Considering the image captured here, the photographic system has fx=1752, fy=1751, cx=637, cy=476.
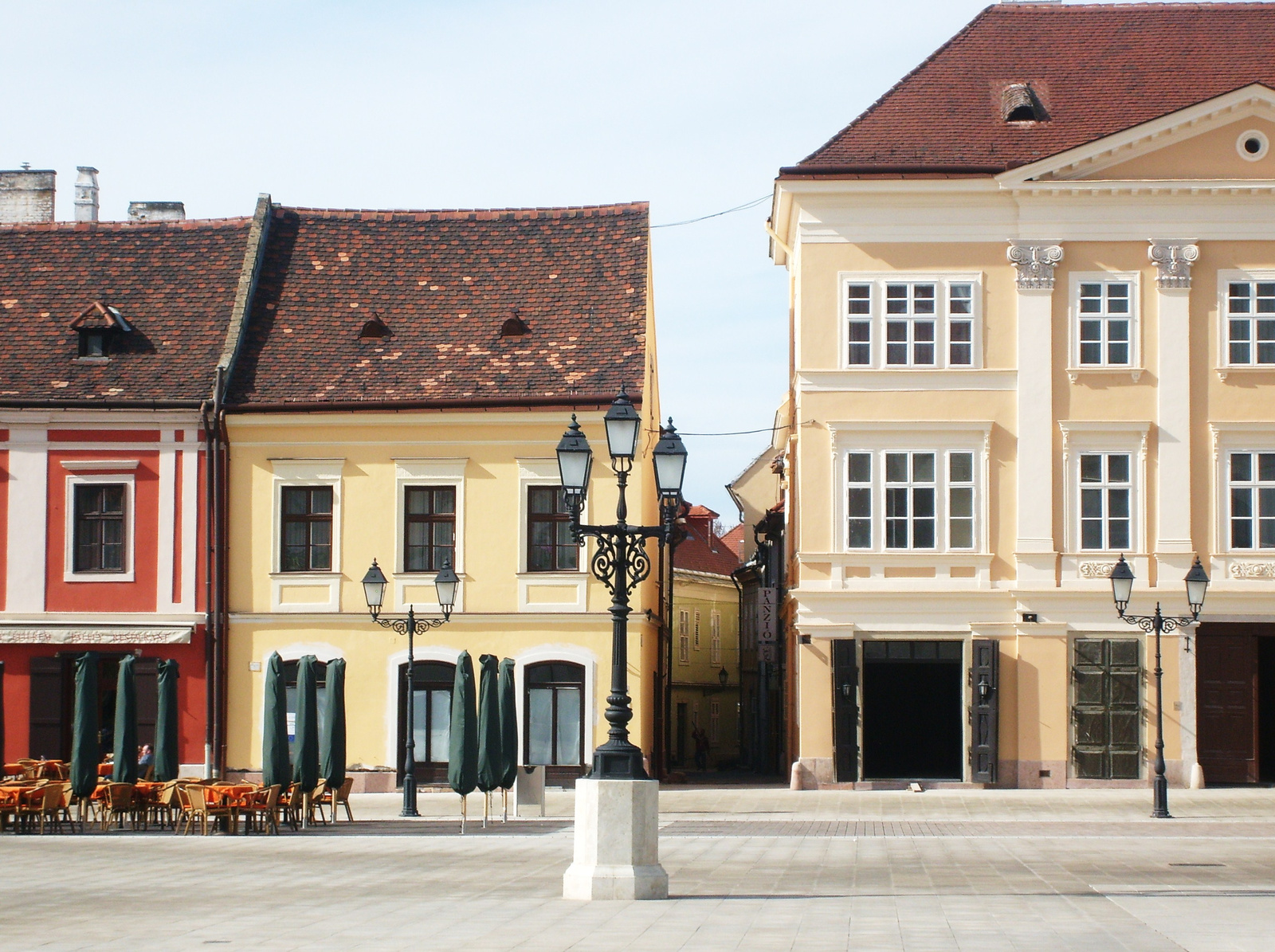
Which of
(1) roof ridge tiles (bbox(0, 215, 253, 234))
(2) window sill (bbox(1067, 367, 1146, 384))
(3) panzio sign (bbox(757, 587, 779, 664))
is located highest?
(1) roof ridge tiles (bbox(0, 215, 253, 234))

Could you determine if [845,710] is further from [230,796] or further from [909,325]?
[230,796]

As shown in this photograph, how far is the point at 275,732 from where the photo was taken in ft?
83.7

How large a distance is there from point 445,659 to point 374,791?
282 centimetres

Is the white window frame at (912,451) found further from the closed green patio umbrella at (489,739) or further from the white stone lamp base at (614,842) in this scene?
the white stone lamp base at (614,842)

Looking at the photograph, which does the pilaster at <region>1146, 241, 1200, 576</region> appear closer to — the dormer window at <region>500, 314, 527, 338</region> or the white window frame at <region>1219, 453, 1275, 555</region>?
the white window frame at <region>1219, 453, 1275, 555</region>

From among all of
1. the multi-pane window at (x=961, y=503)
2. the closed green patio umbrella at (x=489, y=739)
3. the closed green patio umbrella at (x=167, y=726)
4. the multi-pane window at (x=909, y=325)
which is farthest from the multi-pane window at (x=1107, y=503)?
the closed green patio umbrella at (x=167, y=726)

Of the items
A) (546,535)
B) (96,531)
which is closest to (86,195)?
(96,531)

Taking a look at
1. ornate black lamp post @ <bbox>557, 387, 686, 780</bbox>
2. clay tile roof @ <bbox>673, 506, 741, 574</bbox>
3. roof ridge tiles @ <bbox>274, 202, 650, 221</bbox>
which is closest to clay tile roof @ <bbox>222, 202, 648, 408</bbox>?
roof ridge tiles @ <bbox>274, 202, 650, 221</bbox>

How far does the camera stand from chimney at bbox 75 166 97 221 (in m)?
41.2

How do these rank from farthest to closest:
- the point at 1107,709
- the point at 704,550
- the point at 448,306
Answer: the point at 704,550 → the point at 448,306 → the point at 1107,709

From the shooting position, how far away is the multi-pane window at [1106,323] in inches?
1258

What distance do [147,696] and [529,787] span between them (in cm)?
1053

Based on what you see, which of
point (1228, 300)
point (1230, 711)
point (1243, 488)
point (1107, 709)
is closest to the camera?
point (1107, 709)

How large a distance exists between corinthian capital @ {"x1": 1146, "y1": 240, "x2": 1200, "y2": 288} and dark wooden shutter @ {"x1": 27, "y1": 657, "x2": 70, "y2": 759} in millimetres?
21811
